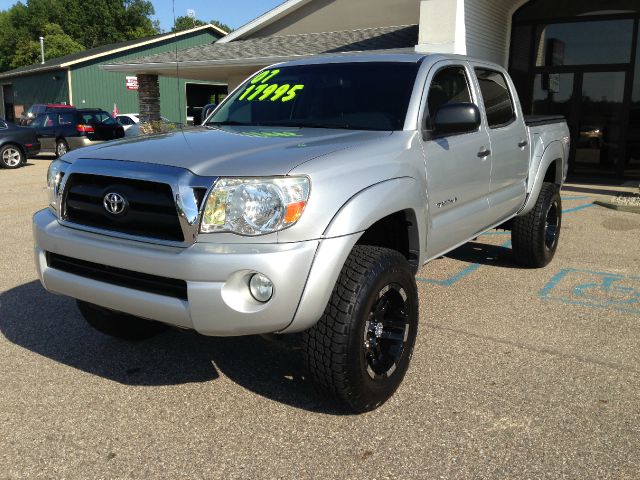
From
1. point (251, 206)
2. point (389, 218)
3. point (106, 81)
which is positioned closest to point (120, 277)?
point (251, 206)

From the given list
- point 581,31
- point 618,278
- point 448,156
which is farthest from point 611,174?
point 448,156

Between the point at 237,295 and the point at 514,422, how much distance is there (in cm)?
153

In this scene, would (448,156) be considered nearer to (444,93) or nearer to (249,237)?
(444,93)

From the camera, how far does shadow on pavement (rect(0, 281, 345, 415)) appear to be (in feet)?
11.3

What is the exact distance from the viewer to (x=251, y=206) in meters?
2.69

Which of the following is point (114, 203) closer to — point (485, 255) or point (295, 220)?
point (295, 220)

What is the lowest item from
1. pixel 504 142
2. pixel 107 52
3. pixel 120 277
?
pixel 120 277

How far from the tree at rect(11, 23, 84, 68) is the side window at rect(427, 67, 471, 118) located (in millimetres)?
66030

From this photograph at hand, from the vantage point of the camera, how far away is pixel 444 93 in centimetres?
423

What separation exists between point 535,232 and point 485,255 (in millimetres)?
972

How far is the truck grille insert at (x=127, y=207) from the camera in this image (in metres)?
2.78

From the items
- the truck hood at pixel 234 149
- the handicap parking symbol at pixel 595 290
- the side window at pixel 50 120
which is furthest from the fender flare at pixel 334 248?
the side window at pixel 50 120

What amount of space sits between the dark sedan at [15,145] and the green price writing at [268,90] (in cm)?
1447

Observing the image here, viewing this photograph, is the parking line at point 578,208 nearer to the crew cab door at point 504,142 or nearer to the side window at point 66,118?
the crew cab door at point 504,142
